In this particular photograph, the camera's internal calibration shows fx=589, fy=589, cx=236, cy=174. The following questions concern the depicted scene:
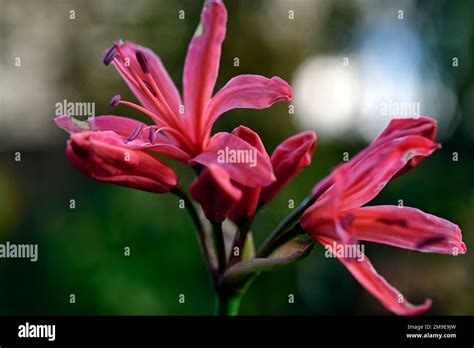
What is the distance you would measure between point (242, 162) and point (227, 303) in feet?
1.49

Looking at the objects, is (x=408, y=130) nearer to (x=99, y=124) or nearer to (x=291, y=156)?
(x=291, y=156)

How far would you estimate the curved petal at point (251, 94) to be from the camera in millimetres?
1420

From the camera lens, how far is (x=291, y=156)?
1.51 meters

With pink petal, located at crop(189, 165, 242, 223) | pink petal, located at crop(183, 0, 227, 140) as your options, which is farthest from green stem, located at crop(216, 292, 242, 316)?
pink petal, located at crop(183, 0, 227, 140)

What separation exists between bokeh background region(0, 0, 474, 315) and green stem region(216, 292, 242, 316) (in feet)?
6.79

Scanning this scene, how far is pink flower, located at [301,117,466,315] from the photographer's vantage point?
131 centimetres

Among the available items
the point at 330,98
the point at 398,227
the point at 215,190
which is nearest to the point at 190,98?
the point at 215,190

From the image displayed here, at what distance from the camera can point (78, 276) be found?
396cm

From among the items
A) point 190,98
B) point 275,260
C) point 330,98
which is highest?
point 330,98

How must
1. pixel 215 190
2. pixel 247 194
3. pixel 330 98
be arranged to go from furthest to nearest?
pixel 330 98
pixel 247 194
pixel 215 190

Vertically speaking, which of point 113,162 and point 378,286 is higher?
point 113,162

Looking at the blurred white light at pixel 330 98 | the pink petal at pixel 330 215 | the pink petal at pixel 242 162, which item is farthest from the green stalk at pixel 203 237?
the blurred white light at pixel 330 98

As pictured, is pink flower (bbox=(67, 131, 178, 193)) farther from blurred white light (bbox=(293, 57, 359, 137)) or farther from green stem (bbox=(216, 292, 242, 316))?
blurred white light (bbox=(293, 57, 359, 137))

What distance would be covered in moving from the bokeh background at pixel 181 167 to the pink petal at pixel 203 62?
200cm
